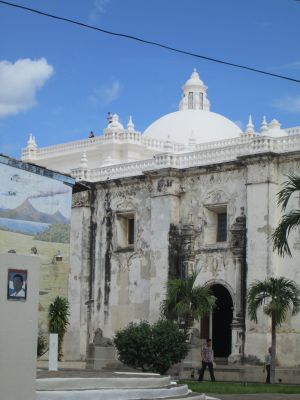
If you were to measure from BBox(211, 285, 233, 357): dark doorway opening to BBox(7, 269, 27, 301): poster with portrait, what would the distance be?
23.7 metres

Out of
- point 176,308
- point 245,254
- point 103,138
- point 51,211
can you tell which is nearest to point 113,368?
point 176,308

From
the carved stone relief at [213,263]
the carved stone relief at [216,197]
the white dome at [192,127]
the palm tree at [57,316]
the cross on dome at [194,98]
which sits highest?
the cross on dome at [194,98]

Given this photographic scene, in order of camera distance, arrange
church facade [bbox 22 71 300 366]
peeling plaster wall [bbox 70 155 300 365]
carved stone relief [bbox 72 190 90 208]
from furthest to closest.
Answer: carved stone relief [bbox 72 190 90 208], church facade [bbox 22 71 300 366], peeling plaster wall [bbox 70 155 300 365]

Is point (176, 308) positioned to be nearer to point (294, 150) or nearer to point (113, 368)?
point (113, 368)

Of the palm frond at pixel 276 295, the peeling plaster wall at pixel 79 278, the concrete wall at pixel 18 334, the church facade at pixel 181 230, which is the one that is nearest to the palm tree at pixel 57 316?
the church facade at pixel 181 230

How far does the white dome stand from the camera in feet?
143

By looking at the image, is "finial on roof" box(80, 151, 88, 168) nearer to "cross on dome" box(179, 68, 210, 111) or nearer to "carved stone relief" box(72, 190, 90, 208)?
"carved stone relief" box(72, 190, 90, 208)

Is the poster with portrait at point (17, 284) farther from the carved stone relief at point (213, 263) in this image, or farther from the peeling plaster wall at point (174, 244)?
the carved stone relief at point (213, 263)

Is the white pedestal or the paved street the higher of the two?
the white pedestal

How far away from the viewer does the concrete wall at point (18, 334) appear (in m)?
12.4

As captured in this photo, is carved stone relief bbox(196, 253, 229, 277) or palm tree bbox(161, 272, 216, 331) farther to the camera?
carved stone relief bbox(196, 253, 229, 277)

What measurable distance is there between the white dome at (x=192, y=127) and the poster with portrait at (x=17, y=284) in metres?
30.6

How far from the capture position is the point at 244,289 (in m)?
33.8

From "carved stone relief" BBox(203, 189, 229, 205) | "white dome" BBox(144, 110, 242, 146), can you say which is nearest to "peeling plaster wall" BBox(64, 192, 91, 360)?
"white dome" BBox(144, 110, 242, 146)
